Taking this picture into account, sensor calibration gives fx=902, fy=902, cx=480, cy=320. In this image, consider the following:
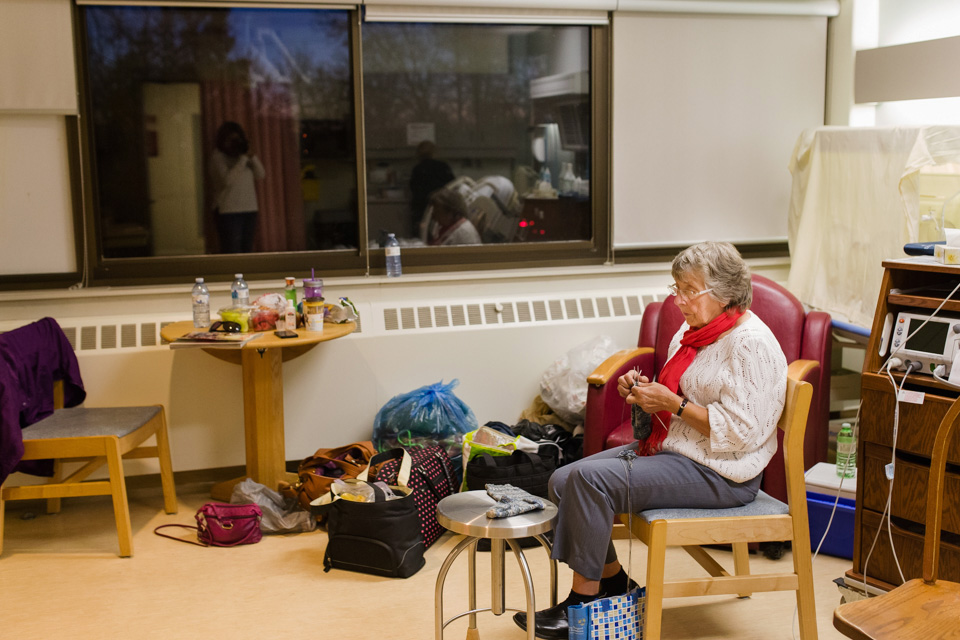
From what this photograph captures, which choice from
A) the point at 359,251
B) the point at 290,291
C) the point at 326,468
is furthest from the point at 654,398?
the point at 359,251

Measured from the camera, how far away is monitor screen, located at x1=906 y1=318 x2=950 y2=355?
2535 mm

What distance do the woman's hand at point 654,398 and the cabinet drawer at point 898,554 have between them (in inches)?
30.7

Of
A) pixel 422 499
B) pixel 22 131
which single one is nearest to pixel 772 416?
pixel 422 499

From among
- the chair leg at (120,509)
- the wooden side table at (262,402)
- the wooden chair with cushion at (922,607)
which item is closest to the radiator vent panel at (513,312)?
the wooden side table at (262,402)

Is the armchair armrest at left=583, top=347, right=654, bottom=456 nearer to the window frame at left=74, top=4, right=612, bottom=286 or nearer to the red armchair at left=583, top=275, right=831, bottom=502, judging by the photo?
the red armchair at left=583, top=275, right=831, bottom=502

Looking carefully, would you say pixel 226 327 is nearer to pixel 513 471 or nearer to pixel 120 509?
pixel 120 509

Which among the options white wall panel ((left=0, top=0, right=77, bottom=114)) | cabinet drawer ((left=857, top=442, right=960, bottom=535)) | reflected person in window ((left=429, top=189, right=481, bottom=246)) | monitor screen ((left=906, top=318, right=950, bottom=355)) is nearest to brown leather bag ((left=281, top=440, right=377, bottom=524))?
reflected person in window ((left=429, top=189, right=481, bottom=246))

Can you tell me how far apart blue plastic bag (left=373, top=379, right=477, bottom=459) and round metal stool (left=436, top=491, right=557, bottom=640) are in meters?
1.31

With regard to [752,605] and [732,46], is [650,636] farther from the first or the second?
[732,46]

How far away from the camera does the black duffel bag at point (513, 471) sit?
3299 millimetres

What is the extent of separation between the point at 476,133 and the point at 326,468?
1.68 metres

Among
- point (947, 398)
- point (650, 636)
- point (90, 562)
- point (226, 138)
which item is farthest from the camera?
point (226, 138)

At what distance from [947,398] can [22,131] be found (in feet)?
11.6

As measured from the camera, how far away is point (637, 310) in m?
4.28
